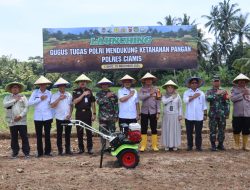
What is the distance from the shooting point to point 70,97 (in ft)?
28.4

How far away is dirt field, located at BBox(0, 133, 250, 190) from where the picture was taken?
6109mm

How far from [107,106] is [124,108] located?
13.8 inches

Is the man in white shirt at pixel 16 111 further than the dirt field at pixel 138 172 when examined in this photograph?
Yes

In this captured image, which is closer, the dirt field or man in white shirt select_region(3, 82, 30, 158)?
the dirt field

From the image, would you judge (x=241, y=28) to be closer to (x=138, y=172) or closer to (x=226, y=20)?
(x=226, y=20)

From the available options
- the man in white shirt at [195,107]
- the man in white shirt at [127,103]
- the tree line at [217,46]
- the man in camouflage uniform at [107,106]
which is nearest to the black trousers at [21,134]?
the man in camouflage uniform at [107,106]

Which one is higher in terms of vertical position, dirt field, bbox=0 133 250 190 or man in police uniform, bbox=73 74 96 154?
man in police uniform, bbox=73 74 96 154

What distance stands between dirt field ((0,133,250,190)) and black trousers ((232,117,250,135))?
513 millimetres

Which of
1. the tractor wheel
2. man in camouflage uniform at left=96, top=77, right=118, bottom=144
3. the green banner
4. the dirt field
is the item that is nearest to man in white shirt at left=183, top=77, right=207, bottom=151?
the dirt field

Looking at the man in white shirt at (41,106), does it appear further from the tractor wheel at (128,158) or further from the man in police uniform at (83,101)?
the tractor wheel at (128,158)

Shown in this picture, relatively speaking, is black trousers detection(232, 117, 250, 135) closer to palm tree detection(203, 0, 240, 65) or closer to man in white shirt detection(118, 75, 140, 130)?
man in white shirt detection(118, 75, 140, 130)

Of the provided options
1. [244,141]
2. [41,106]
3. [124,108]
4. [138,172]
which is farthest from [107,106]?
[244,141]

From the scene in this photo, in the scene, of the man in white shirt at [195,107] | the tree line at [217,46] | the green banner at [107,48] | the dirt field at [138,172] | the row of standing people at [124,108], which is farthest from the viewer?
the tree line at [217,46]

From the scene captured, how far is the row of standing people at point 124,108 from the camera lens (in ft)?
27.8
